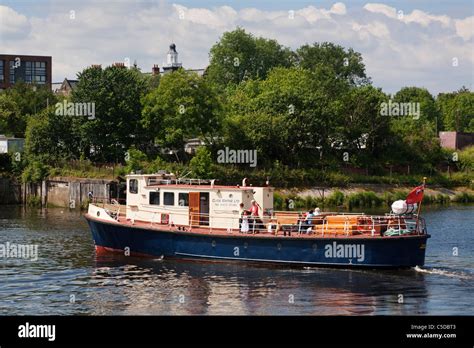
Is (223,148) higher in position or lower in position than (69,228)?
higher

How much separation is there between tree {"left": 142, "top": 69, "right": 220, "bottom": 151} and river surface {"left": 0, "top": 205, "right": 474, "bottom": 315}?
36.2m

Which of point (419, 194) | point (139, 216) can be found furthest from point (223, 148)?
point (419, 194)

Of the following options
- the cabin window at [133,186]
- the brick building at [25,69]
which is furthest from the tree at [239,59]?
the cabin window at [133,186]

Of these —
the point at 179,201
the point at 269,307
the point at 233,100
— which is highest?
the point at 233,100

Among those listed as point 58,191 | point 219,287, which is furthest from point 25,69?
point 219,287

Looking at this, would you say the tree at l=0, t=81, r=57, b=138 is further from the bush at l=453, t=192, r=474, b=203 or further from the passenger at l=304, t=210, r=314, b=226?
the passenger at l=304, t=210, r=314, b=226

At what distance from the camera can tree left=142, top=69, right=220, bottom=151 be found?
297 feet

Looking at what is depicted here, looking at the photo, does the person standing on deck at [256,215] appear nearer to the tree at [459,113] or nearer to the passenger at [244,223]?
the passenger at [244,223]

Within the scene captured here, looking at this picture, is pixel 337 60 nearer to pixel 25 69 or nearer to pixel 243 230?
pixel 25 69

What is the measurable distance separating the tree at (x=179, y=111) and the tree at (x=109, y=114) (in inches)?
61.8

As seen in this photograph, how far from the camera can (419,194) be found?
4675 centimetres
